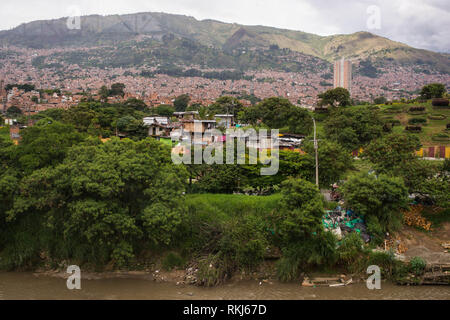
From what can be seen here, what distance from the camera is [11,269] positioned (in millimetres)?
14391

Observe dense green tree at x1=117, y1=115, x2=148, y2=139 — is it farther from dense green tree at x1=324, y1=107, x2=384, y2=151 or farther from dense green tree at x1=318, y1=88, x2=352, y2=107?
dense green tree at x1=318, y1=88, x2=352, y2=107

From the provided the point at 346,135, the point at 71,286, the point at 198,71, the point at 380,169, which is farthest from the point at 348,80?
the point at 71,286

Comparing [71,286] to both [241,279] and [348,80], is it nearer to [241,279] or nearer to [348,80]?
[241,279]

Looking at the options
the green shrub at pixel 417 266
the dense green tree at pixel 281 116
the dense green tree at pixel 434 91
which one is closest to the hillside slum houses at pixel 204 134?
the dense green tree at pixel 281 116

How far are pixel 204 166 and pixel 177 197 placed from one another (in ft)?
13.1

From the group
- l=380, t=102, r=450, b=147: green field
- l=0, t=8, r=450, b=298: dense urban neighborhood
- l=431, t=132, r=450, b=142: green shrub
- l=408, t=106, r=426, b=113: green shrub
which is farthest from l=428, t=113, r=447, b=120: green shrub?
l=0, t=8, r=450, b=298: dense urban neighborhood

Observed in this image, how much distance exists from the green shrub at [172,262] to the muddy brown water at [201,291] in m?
0.85

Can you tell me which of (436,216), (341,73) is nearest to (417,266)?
(436,216)

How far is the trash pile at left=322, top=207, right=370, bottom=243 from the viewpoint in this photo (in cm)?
1430

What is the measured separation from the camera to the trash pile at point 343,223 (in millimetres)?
14297

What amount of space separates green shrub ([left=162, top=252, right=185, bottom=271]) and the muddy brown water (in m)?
0.85

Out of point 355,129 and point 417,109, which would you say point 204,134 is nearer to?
point 355,129

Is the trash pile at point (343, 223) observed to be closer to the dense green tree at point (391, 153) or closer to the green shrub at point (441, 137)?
the dense green tree at point (391, 153)

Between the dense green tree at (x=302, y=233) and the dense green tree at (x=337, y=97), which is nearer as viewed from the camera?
the dense green tree at (x=302, y=233)
